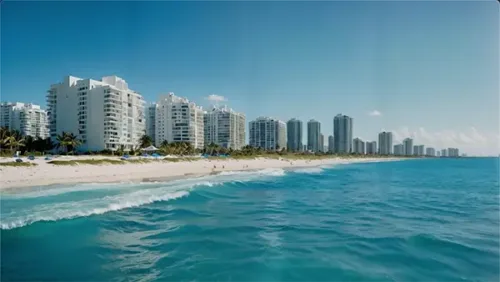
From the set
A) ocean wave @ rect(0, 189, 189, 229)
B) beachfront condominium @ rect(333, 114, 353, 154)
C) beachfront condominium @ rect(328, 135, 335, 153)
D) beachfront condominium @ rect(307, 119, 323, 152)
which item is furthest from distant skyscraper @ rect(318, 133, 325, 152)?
ocean wave @ rect(0, 189, 189, 229)

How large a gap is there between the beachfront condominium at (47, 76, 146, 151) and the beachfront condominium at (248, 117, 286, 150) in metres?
67.2

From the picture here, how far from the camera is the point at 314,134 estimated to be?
151375 mm

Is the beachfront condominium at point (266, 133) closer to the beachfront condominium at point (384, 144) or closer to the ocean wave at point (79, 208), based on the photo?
the beachfront condominium at point (384, 144)

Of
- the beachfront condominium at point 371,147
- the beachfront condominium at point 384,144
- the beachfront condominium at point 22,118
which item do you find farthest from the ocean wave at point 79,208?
the beachfront condominium at point 384,144

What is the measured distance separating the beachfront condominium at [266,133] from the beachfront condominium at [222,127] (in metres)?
16.1

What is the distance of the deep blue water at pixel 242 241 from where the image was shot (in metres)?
7.21

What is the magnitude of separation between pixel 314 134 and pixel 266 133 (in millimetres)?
32847

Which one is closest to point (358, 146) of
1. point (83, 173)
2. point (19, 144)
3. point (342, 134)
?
point (342, 134)

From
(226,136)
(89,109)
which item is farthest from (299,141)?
(89,109)

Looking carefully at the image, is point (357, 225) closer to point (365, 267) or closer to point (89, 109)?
point (365, 267)

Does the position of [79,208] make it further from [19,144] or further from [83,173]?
[19,144]

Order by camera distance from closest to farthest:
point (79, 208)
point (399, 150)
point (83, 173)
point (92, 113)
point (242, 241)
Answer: point (242, 241), point (79, 208), point (83, 173), point (92, 113), point (399, 150)

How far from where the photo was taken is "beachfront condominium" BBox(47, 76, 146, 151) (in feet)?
209

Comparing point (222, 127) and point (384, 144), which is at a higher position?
point (222, 127)
